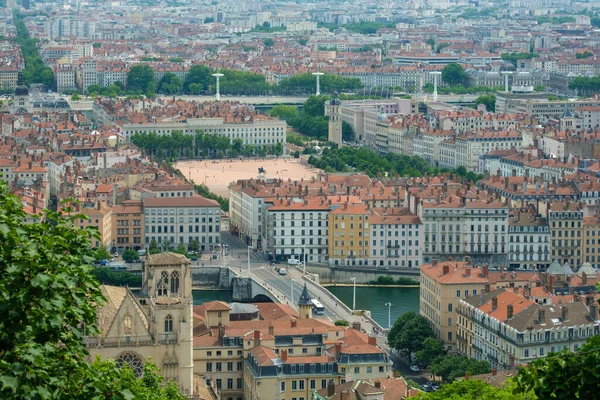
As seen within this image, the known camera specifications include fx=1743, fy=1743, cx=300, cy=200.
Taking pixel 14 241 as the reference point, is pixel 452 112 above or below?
below

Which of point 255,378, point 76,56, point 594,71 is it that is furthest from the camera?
point 76,56

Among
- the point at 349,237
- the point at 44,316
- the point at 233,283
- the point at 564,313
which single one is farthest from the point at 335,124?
the point at 44,316

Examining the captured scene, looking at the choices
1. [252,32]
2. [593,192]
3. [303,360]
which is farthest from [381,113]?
[252,32]

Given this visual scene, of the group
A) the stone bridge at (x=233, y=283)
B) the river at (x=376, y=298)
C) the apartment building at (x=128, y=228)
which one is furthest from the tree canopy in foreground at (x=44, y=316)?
the apartment building at (x=128, y=228)

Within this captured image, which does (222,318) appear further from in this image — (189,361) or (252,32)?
(252,32)

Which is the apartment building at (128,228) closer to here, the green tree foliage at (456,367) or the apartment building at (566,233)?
the apartment building at (566,233)

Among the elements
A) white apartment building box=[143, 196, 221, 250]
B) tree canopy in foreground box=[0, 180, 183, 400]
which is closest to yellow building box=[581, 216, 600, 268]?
white apartment building box=[143, 196, 221, 250]
